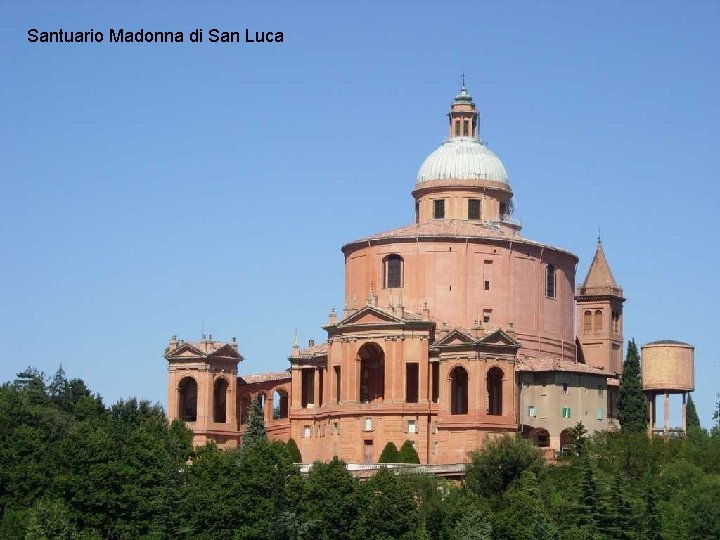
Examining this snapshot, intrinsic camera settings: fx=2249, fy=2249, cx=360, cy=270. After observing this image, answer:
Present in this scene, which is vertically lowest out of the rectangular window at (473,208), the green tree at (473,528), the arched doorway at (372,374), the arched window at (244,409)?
the green tree at (473,528)

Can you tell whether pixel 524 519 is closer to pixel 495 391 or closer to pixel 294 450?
pixel 495 391

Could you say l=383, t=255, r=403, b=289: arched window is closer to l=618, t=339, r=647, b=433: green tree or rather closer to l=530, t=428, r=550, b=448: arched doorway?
l=530, t=428, r=550, b=448: arched doorway

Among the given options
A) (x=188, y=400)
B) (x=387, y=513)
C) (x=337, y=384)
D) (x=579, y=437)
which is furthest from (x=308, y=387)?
(x=387, y=513)

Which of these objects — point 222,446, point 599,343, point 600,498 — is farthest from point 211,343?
point 600,498

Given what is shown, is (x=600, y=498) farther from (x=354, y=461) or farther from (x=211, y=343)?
(x=211, y=343)

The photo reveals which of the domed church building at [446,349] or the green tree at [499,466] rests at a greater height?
the domed church building at [446,349]

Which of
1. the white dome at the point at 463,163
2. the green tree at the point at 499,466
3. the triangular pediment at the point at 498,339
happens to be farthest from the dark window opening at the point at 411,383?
the white dome at the point at 463,163

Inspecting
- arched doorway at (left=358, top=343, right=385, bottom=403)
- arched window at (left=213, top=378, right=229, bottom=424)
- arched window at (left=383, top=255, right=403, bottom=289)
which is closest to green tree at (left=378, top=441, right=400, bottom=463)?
arched doorway at (left=358, top=343, right=385, bottom=403)

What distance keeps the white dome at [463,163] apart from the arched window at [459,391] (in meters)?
14.6

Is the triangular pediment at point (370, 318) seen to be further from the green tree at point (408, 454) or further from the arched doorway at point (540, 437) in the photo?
the arched doorway at point (540, 437)

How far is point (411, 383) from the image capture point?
118812 mm

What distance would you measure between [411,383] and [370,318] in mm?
4186

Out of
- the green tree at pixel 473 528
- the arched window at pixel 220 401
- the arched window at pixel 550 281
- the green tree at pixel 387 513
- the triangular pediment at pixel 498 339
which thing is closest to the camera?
the green tree at pixel 473 528

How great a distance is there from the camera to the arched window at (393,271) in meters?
123
